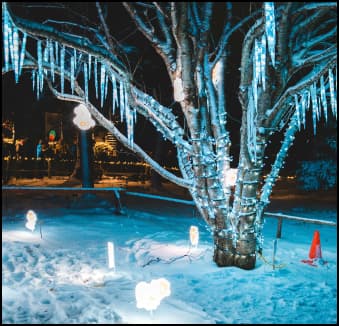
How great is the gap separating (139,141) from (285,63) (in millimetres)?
18198

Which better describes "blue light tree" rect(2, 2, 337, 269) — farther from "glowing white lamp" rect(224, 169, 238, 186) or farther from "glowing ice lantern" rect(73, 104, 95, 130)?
"glowing ice lantern" rect(73, 104, 95, 130)

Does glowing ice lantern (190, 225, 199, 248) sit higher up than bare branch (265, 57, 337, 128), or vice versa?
bare branch (265, 57, 337, 128)

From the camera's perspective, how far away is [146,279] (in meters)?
6.95

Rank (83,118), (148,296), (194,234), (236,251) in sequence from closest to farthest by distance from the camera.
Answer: (148,296)
(236,251)
(194,234)
(83,118)

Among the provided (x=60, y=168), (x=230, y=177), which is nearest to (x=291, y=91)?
(x=230, y=177)

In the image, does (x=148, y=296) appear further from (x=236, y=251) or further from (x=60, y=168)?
(x=60, y=168)

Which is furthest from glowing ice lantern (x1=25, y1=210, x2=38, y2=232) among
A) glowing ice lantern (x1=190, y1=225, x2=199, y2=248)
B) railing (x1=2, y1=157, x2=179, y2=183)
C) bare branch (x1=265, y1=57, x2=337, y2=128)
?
railing (x1=2, y1=157, x2=179, y2=183)

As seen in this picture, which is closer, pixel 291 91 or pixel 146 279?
pixel 291 91

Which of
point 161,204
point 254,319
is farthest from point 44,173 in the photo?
point 254,319

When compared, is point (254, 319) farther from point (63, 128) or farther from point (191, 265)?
point (63, 128)

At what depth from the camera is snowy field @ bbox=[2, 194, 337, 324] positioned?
5.32 metres

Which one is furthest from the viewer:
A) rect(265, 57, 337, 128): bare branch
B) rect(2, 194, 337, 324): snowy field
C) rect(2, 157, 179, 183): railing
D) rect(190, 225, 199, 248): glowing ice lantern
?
rect(2, 157, 179, 183): railing

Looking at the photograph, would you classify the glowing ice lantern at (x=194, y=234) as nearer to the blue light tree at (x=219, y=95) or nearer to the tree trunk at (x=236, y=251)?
the blue light tree at (x=219, y=95)

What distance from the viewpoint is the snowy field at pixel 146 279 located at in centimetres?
532
